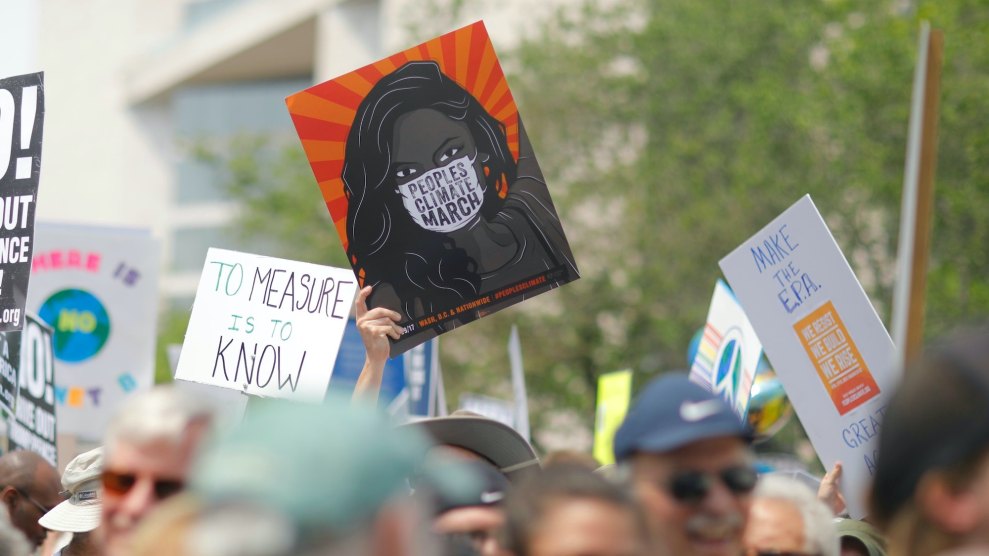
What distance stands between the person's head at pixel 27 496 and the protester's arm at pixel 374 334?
1064 mm

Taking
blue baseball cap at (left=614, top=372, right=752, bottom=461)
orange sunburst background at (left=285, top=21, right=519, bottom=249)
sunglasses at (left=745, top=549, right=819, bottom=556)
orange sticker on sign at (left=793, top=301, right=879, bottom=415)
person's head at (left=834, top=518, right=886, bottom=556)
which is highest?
orange sunburst background at (left=285, top=21, right=519, bottom=249)

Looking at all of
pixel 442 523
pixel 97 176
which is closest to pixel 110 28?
pixel 97 176

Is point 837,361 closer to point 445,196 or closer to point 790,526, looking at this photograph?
point 445,196

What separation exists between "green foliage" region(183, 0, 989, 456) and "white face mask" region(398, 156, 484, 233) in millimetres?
15442

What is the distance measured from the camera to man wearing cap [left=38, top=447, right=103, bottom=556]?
15.7ft

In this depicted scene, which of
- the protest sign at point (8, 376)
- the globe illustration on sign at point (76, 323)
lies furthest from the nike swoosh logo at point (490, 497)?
the globe illustration on sign at point (76, 323)

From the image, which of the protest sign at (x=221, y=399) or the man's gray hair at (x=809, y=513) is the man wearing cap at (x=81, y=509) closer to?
the protest sign at (x=221, y=399)

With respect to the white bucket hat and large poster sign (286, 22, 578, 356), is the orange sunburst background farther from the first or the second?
the white bucket hat

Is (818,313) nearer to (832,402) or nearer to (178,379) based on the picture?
(832,402)

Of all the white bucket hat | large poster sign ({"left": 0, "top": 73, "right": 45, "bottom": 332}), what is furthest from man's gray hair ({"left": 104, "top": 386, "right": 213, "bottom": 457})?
large poster sign ({"left": 0, "top": 73, "right": 45, "bottom": 332})

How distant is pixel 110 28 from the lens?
59.8 meters

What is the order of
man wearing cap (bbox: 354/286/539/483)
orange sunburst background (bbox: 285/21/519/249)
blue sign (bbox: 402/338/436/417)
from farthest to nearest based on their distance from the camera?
blue sign (bbox: 402/338/436/417) < orange sunburst background (bbox: 285/21/519/249) < man wearing cap (bbox: 354/286/539/483)

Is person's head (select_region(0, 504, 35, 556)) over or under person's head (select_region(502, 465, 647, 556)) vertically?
over

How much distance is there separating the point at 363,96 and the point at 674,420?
112 inches
